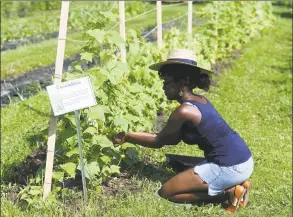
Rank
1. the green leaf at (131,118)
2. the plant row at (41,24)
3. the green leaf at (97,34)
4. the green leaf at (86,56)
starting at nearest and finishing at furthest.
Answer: the green leaf at (97,34) < the green leaf at (86,56) < the green leaf at (131,118) < the plant row at (41,24)

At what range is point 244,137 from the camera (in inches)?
275

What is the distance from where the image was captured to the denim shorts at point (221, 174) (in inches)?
182

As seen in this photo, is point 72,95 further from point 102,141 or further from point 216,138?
point 216,138

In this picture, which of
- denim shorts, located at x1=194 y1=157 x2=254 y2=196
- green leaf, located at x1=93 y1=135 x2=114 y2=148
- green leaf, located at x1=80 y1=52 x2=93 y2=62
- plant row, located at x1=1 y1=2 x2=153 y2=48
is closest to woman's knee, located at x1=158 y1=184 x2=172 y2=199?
denim shorts, located at x1=194 y1=157 x2=254 y2=196

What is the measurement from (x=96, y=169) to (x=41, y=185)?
1.61ft

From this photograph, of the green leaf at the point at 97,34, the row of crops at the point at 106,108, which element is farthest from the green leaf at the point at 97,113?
the green leaf at the point at 97,34

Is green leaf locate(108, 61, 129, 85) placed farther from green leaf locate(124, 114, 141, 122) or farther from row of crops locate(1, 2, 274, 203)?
green leaf locate(124, 114, 141, 122)

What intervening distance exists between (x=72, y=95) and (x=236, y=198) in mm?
1519

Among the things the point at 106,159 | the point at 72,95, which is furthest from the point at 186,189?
the point at 72,95

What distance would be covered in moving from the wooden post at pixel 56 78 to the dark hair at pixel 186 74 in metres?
0.79

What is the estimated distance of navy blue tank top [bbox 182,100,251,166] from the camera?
15.0 feet

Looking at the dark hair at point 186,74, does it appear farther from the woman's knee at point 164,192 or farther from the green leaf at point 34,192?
the green leaf at point 34,192

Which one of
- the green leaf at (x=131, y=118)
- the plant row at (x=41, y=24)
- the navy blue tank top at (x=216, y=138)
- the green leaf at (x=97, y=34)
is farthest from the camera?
the plant row at (x=41, y=24)

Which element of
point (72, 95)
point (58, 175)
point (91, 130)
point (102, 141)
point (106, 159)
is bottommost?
point (58, 175)
